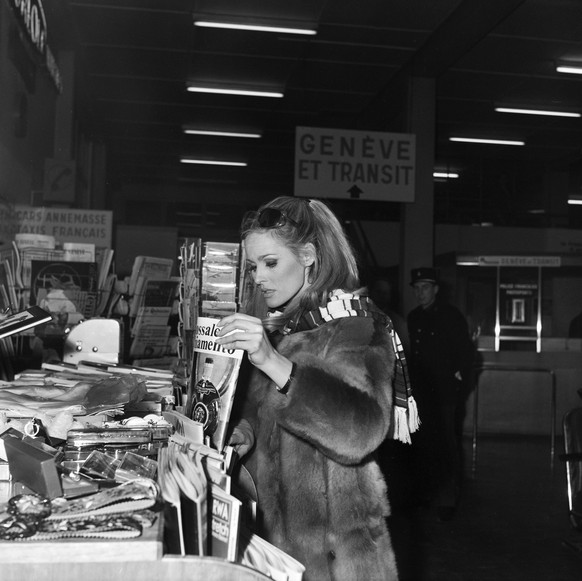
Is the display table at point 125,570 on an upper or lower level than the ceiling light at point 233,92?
lower

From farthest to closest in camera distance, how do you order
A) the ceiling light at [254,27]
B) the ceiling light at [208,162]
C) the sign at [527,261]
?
1. the ceiling light at [208,162]
2. the sign at [527,261]
3. the ceiling light at [254,27]

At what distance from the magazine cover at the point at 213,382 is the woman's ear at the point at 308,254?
34cm

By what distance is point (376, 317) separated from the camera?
168 cm

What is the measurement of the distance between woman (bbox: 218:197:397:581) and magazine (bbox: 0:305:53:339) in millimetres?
350

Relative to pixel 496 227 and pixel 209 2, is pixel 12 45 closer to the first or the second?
pixel 209 2

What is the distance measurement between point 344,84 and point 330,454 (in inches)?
321

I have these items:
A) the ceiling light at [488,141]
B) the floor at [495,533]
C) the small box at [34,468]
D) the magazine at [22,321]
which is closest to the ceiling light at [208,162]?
the ceiling light at [488,141]

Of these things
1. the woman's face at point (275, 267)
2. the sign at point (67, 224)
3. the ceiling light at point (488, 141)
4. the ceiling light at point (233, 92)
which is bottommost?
the woman's face at point (275, 267)

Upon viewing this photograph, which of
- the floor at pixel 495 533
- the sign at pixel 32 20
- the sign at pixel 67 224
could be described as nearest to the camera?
the sign at pixel 32 20

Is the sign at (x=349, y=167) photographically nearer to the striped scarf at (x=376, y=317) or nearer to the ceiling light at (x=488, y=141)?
the ceiling light at (x=488, y=141)

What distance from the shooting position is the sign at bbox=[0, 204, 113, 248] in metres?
4.48

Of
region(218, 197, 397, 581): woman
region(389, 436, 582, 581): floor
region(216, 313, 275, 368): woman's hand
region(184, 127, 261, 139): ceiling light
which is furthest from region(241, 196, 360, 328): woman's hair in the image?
region(184, 127, 261, 139): ceiling light

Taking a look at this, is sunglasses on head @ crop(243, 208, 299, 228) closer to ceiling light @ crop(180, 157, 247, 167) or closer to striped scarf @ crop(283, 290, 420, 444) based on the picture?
striped scarf @ crop(283, 290, 420, 444)

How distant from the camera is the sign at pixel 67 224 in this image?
4.48m
